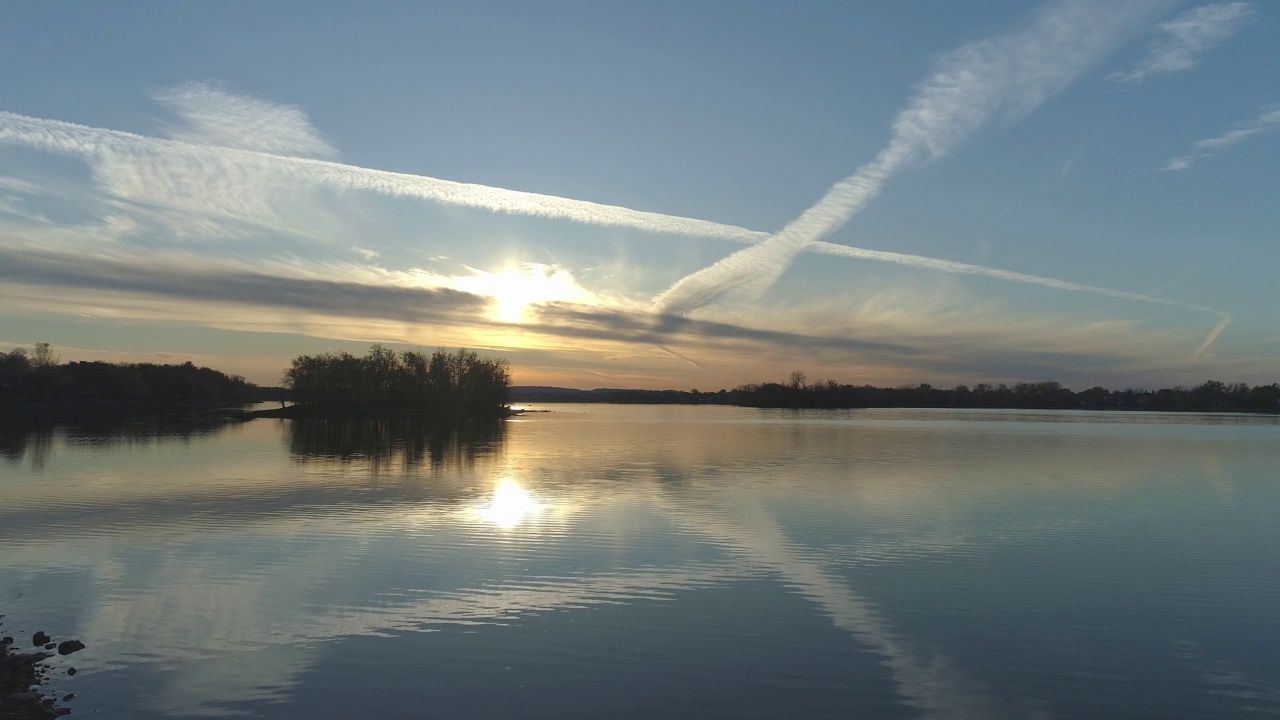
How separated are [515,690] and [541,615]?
285cm

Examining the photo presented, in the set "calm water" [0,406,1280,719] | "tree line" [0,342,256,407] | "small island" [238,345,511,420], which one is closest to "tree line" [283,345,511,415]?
"small island" [238,345,511,420]

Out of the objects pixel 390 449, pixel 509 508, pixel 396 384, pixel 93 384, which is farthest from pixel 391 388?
pixel 509 508

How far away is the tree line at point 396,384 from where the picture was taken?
116775mm

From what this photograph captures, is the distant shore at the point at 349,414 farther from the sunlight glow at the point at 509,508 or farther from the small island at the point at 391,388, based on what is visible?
the sunlight glow at the point at 509,508

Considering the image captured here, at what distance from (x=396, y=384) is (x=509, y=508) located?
104112mm

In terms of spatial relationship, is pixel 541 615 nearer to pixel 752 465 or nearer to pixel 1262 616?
pixel 1262 616

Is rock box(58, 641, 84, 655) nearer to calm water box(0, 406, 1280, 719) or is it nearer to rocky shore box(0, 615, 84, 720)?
rocky shore box(0, 615, 84, 720)

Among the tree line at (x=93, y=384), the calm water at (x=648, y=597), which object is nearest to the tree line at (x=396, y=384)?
the tree line at (x=93, y=384)

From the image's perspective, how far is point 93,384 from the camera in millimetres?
135125

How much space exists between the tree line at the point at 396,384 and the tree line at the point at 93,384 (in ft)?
98.8

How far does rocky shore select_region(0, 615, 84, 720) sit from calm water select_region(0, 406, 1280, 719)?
34 centimetres

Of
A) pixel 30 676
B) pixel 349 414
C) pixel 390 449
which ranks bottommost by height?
pixel 30 676

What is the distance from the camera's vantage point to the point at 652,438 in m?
62.8

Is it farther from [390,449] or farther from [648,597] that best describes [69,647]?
[390,449]
